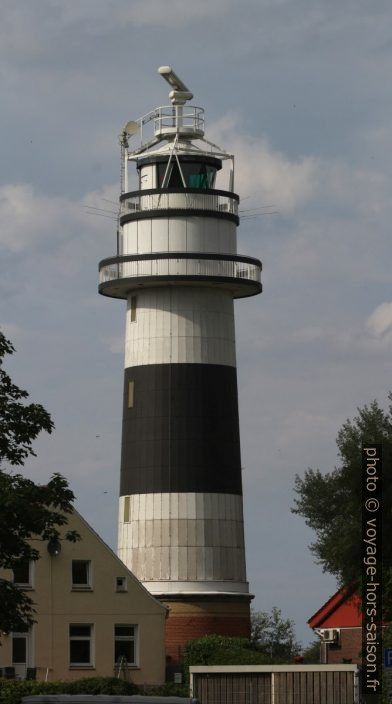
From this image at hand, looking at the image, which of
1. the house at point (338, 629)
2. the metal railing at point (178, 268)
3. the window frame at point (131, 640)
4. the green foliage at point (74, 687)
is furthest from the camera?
the house at point (338, 629)

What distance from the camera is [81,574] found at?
68125 millimetres

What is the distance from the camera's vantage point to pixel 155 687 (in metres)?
64.1

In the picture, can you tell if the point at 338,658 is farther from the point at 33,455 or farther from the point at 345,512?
the point at 33,455

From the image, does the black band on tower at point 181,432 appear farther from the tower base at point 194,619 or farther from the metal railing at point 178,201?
the metal railing at point 178,201

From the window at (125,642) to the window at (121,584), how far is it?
1.40m

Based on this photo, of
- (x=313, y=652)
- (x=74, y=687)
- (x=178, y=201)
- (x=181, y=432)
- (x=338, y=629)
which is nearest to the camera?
(x=74, y=687)

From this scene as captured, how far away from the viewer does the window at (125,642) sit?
68.3 meters

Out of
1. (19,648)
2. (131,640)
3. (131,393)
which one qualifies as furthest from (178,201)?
(19,648)

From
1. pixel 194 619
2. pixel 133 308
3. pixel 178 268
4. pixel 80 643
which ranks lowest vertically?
pixel 80 643

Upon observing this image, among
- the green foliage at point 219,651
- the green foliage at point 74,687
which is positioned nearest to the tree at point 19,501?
the green foliage at point 74,687

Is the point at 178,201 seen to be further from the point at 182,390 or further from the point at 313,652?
the point at 313,652

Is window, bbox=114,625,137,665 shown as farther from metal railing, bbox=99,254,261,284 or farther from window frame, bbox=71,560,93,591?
metal railing, bbox=99,254,261,284

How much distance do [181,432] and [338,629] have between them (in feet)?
38.4

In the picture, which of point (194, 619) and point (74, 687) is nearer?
point (74, 687)
